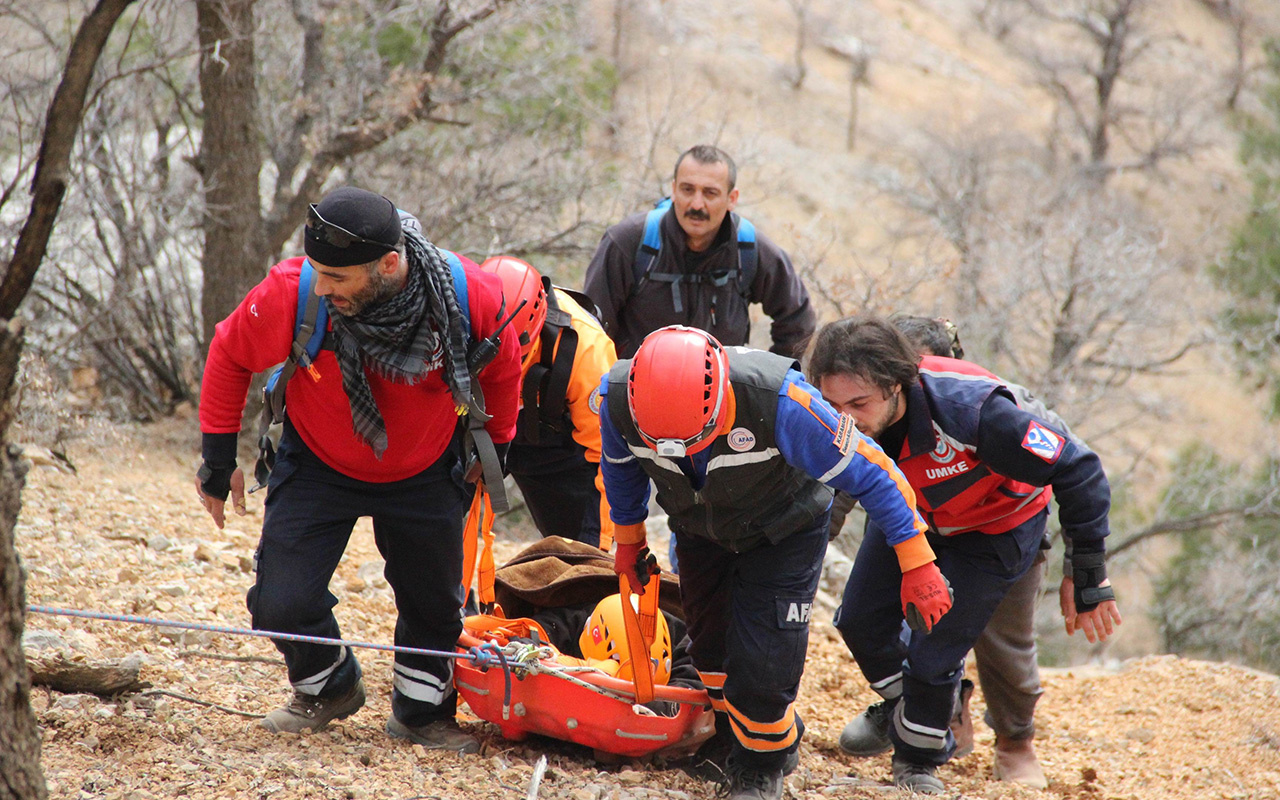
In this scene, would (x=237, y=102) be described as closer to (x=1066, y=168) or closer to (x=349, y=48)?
(x=349, y=48)

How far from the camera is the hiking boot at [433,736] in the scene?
3.82 m

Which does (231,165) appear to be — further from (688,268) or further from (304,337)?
(304,337)

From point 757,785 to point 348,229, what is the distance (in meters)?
2.25

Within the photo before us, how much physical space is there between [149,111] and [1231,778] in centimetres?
924

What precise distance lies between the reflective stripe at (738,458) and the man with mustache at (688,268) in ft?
6.56

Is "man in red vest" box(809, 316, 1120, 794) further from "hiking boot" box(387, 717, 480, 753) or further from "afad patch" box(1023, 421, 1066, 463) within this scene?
"hiking boot" box(387, 717, 480, 753)

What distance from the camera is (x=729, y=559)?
12.3 feet

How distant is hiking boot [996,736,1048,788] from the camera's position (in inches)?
179

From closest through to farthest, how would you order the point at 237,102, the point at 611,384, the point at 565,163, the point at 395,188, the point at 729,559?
1. the point at 611,384
2. the point at 729,559
3. the point at 237,102
4. the point at 395,188
5. the point at 565,163

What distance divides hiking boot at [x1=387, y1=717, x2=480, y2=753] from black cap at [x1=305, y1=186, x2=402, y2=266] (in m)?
1.69

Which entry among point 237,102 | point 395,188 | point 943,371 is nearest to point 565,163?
point 395,188

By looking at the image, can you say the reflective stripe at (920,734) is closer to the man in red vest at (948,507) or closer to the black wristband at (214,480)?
the man in red vest at (948,507)

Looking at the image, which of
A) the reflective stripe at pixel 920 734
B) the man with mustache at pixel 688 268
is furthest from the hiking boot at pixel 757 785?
the man with mustache at pixel 688 268

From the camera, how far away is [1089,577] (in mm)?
3805
